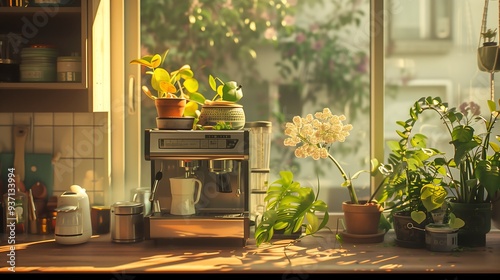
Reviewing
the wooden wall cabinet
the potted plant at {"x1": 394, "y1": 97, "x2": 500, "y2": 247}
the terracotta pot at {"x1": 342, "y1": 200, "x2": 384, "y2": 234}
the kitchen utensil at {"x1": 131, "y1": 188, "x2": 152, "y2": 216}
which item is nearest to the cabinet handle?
the wooden wall cabinet

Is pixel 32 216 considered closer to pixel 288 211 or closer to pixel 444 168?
pixel 288 211

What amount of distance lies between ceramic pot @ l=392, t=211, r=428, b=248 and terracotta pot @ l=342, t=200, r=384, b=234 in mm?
94

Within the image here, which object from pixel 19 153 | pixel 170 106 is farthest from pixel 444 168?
pixel 19 153

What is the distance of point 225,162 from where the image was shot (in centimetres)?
252

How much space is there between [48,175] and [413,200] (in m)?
1.46

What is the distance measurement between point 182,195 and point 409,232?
2.76 feet

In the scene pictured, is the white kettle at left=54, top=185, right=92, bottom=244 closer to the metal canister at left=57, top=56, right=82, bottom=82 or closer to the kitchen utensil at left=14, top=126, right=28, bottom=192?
the kitchen utensil at left=14, top=126, right=28, bottom=192

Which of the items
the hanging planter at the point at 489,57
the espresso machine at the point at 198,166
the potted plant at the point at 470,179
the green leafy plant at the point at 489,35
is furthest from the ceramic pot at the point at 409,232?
the green leafy plant at the point at 489,35

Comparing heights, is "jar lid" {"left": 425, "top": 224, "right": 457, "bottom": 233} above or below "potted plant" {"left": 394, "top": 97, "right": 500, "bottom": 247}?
below

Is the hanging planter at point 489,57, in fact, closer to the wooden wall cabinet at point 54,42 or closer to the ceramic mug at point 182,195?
the ceramic mug at point 182,195

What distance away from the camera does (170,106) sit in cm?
258

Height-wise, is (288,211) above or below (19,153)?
below

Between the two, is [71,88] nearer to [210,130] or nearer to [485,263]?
[210,130]

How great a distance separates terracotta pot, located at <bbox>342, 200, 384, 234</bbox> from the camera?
8.47 feet
